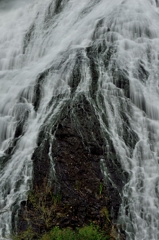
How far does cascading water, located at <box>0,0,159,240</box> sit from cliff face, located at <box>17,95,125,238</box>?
0.83 ft

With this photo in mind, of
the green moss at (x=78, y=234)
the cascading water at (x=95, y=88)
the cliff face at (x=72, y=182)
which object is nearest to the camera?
the green moss at (x=78, y=234)

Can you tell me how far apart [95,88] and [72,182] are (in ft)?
12.0

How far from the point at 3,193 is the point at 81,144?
106 inches

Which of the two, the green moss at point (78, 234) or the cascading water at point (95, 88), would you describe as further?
the cascading water at point (95, 88)

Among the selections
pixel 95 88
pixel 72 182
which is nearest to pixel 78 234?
pixel 72 182

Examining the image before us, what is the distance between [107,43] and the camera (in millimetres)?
13555

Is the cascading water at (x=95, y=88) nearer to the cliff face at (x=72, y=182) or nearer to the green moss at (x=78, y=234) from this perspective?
the cliff face at (x=72, y=182)

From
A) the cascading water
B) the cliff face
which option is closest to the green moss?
the cliff face

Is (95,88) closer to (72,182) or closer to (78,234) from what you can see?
(72,182)

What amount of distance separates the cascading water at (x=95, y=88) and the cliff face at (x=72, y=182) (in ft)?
0.83

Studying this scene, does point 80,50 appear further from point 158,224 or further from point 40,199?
point 158,224

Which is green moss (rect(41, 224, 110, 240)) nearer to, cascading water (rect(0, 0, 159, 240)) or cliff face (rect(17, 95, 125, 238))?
cliff face (rect(17, 95, 125, 238))

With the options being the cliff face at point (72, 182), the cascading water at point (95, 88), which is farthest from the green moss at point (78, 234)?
the cascading water at point (95, 88)

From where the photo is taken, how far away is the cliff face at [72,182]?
9.09m
